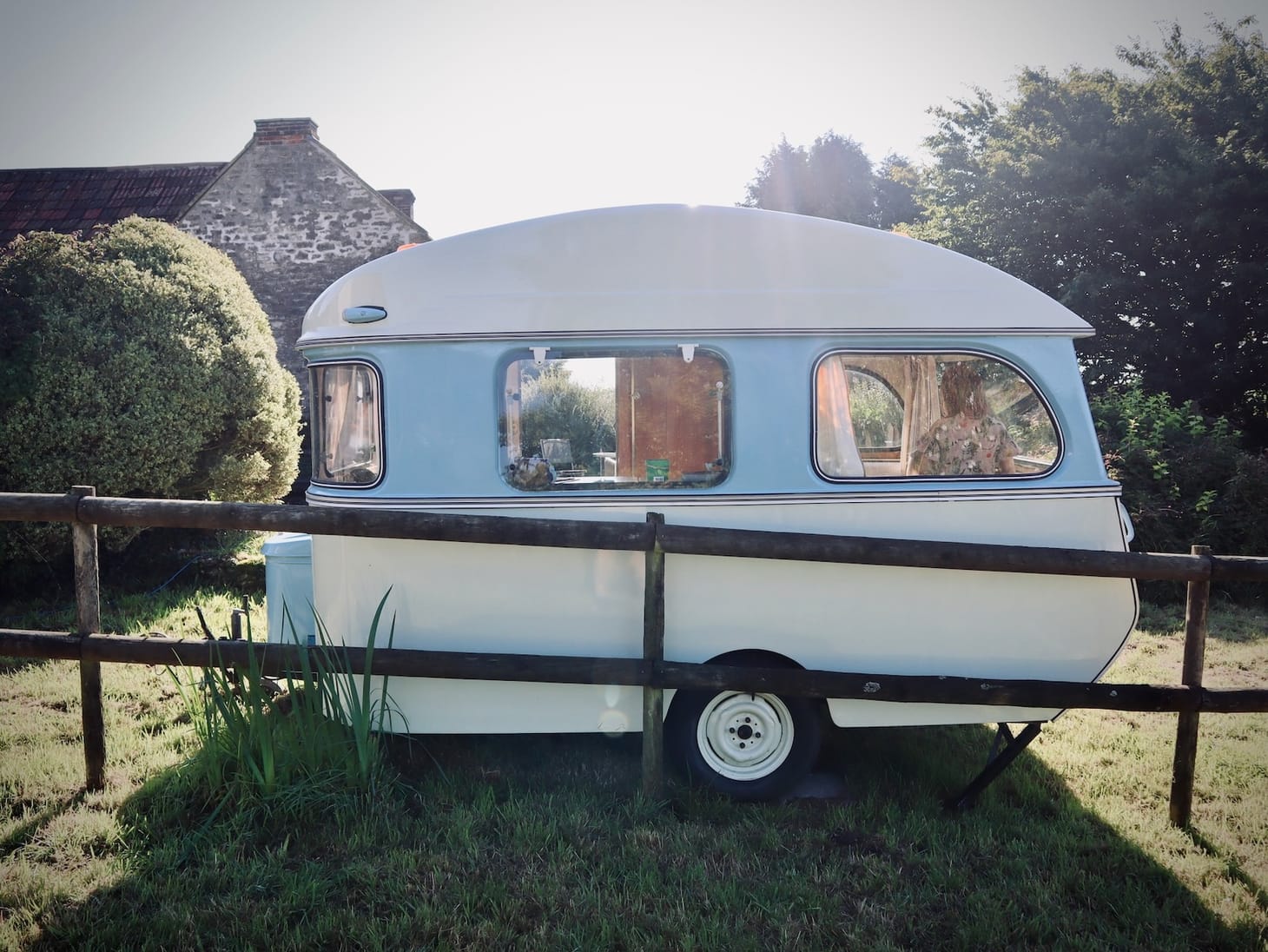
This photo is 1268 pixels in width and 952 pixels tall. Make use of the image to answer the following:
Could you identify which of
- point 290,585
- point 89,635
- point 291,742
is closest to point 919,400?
point 291,742

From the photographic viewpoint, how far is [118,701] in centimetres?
562

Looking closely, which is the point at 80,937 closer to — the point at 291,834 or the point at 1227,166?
the point at 291,834

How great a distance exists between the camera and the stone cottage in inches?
639

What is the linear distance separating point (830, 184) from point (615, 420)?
36.0 m

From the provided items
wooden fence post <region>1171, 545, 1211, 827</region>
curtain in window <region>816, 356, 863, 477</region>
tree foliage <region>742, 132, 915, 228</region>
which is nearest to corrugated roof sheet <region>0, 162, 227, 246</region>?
curtain in window <region>816, 356, 863, 477</region>

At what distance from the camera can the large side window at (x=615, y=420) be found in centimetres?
417

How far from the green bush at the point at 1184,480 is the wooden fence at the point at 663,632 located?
5754 millimetres

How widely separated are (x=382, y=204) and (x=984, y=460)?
14702 mm

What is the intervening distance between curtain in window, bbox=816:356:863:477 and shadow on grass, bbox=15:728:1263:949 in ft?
5.29

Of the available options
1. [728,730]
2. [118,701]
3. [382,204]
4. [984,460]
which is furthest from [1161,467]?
[382,204]

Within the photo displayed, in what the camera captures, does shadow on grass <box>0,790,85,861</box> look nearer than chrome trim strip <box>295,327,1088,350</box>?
Yes

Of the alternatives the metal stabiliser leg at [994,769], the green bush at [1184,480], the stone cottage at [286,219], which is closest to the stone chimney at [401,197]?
the stone cottage at [286,219]

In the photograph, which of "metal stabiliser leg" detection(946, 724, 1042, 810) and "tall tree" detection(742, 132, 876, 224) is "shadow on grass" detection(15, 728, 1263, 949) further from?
"tall tree" detection(742, 132, 876, 224)

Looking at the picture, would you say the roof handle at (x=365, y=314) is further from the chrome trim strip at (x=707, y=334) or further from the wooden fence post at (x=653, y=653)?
the wooden fence post at (x=653, y=653)
